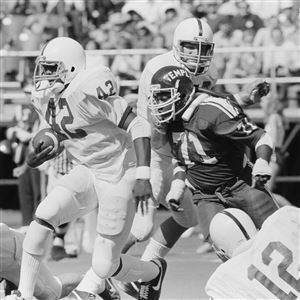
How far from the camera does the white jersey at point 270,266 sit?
19.5 ft

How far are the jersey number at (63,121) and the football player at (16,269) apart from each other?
2.33 feet

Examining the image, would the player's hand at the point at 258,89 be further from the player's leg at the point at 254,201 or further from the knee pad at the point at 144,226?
the knee pad at the point at 144,226

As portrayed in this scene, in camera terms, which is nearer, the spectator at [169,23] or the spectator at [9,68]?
the spectator at [169,23]

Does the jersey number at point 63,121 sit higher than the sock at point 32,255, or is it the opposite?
the jersey number at point 63,121

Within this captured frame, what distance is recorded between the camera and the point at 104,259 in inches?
274

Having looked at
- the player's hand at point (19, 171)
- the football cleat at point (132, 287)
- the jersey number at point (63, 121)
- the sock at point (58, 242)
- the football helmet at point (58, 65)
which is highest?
the football helmet at point (58, 65)

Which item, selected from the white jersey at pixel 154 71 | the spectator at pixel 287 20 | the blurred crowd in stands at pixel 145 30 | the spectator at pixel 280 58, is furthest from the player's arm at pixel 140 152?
the spectator at pixel 287 20

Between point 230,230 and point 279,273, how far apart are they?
642 mm

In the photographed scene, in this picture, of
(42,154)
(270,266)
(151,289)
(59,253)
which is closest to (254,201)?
(270,266)

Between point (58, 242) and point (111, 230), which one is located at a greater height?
point (111, 230)

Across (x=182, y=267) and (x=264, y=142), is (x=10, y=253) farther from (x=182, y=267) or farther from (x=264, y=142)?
(x=182, y=267)

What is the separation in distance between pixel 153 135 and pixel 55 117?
0.90 meters

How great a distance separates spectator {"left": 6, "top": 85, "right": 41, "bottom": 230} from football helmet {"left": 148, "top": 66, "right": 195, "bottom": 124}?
4562 mm

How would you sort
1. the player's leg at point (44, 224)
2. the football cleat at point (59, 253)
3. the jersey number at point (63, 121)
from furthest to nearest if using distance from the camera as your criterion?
the football cleat at point (59, 253), the jersey number at point (63, 121), the player's leg at point (44, 224)
